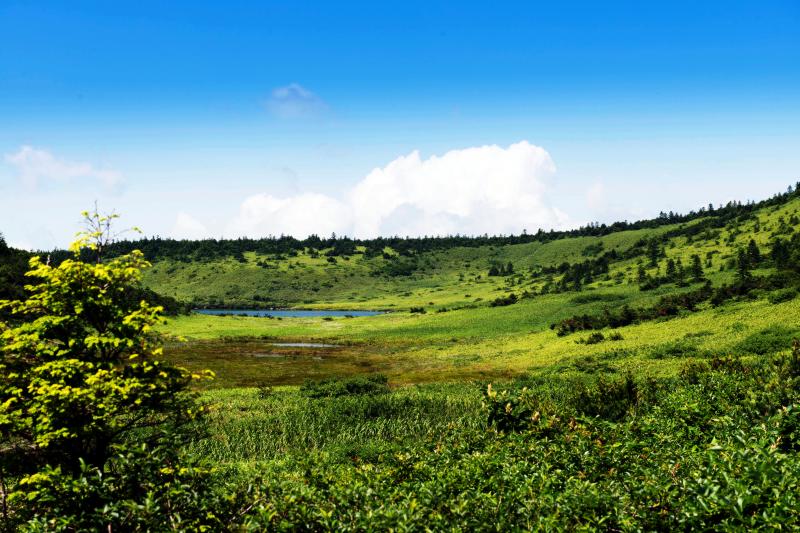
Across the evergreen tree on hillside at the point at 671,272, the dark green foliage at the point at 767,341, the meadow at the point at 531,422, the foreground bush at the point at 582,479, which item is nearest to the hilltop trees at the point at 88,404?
the meadow at the point at 531,422

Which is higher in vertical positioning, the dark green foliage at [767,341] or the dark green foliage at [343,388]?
the dark green foliage at [767,341]

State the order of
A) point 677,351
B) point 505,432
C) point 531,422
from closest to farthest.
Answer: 1. point 531,422
2. point 505,432
3. point 677,351

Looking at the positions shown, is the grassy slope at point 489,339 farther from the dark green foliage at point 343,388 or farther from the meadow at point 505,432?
the dark green foliage at point 343,388

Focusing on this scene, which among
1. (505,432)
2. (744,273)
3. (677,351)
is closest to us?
(505,432)

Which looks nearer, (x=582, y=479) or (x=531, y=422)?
(x=582, y=479)

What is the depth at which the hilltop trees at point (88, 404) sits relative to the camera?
9945mm

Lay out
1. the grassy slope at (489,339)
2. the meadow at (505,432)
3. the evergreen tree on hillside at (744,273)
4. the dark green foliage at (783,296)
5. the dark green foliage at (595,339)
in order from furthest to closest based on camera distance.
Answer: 1. the evergreen tree on hillside at (744,273)
2. the dark green foliage at (595,339)
3. the dark green foliage at (783,296)
4. the grassy slope at (489,339)
5. the meadow at (505,432)

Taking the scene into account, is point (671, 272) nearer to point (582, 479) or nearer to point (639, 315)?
point (639, 315)

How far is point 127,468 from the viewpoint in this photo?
413 inches

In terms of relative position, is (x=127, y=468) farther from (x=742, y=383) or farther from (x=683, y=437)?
(x=742, y=383)

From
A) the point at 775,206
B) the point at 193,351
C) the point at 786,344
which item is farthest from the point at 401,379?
the point at 775,206

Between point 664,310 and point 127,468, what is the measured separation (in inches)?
3136

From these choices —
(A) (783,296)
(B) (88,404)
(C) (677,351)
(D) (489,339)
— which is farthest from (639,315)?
(B) (88,404)

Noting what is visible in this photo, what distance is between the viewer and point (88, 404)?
11.1m
